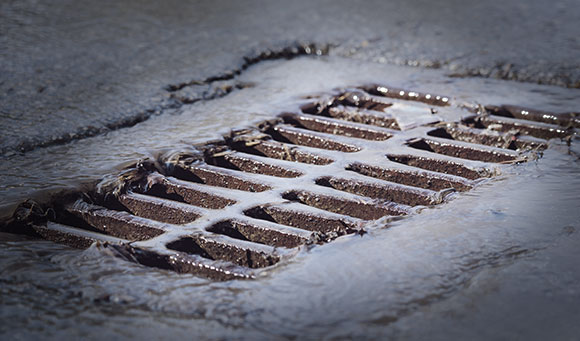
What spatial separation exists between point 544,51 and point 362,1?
1338mm

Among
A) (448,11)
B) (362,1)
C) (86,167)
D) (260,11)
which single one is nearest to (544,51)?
(448,11)

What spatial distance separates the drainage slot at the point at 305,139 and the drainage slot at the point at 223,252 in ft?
2.40

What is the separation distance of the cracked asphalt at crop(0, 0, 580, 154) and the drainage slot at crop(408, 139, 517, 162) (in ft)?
2.64

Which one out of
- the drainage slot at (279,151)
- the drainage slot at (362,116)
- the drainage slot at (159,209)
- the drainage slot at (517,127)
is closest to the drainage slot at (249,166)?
the drainage slot at (279,151)

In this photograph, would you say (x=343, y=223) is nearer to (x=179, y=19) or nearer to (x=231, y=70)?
(x=231, y=70)

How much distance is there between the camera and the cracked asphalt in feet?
7.95

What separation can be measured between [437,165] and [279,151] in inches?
19.7

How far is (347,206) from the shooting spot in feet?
5.65

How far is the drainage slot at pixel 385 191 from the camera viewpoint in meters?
1.76

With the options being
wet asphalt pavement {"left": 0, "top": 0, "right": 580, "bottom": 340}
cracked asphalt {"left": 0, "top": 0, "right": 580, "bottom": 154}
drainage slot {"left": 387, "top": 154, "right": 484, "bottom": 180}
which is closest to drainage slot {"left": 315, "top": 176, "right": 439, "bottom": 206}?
wet asphalt pavement {"left": 0, "top": 0, "right": 580, "bottom": 340}

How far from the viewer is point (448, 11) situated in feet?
12.6

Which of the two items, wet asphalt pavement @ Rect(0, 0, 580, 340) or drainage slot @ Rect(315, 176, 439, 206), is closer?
wet asphalt pavement @ Rect(0, 0, 580, 340)

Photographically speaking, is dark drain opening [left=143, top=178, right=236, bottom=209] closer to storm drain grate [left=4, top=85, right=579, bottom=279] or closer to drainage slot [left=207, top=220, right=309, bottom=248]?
storm drain grate [left=4, top=85, right=579, bottom=279]

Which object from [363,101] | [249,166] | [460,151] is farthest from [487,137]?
[249,166]
